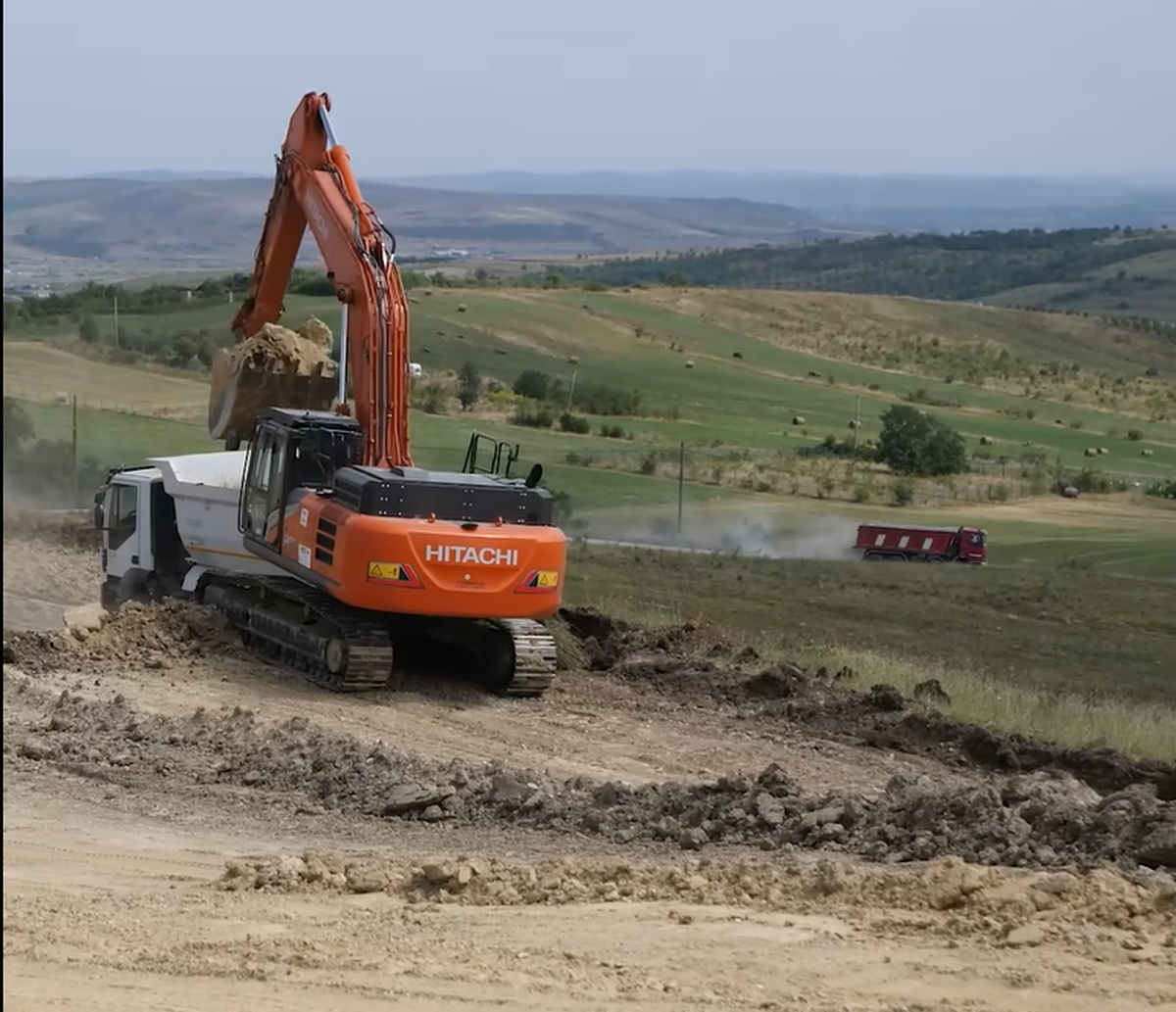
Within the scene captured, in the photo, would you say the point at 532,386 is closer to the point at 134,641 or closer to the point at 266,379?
the point at 266,379

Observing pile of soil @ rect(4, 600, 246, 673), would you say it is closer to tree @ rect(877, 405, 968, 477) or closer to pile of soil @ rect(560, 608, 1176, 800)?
pile of soil @ rect(560, 608, 1176, 800)

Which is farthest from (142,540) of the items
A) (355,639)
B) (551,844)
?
(551,844)

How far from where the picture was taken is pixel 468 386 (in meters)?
51.0

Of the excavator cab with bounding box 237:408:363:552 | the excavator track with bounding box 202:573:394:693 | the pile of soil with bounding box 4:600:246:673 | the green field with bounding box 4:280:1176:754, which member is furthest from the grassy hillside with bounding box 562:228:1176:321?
the pile of soil with bounding box 4:600:246:673

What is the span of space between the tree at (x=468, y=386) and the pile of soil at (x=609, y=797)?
3439 cm

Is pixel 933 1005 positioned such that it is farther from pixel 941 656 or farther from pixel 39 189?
pixel 39 189

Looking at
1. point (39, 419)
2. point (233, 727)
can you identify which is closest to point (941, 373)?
point (39, 419)

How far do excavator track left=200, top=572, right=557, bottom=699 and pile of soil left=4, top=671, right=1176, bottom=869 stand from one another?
73.6 inches

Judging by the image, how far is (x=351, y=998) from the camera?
7684mm

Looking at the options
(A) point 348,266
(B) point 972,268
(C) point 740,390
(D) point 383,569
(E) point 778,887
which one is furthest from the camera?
(B) point 972,268

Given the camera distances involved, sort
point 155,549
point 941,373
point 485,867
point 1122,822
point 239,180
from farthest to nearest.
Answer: point 239,180
point 941,373
point 155,549
point 1122,822
point 485,867

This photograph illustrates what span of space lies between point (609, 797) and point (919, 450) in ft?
130

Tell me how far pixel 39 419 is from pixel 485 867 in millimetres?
22998

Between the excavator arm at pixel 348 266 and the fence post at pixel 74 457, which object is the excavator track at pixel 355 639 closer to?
the excavator arm at pixel 348 266
